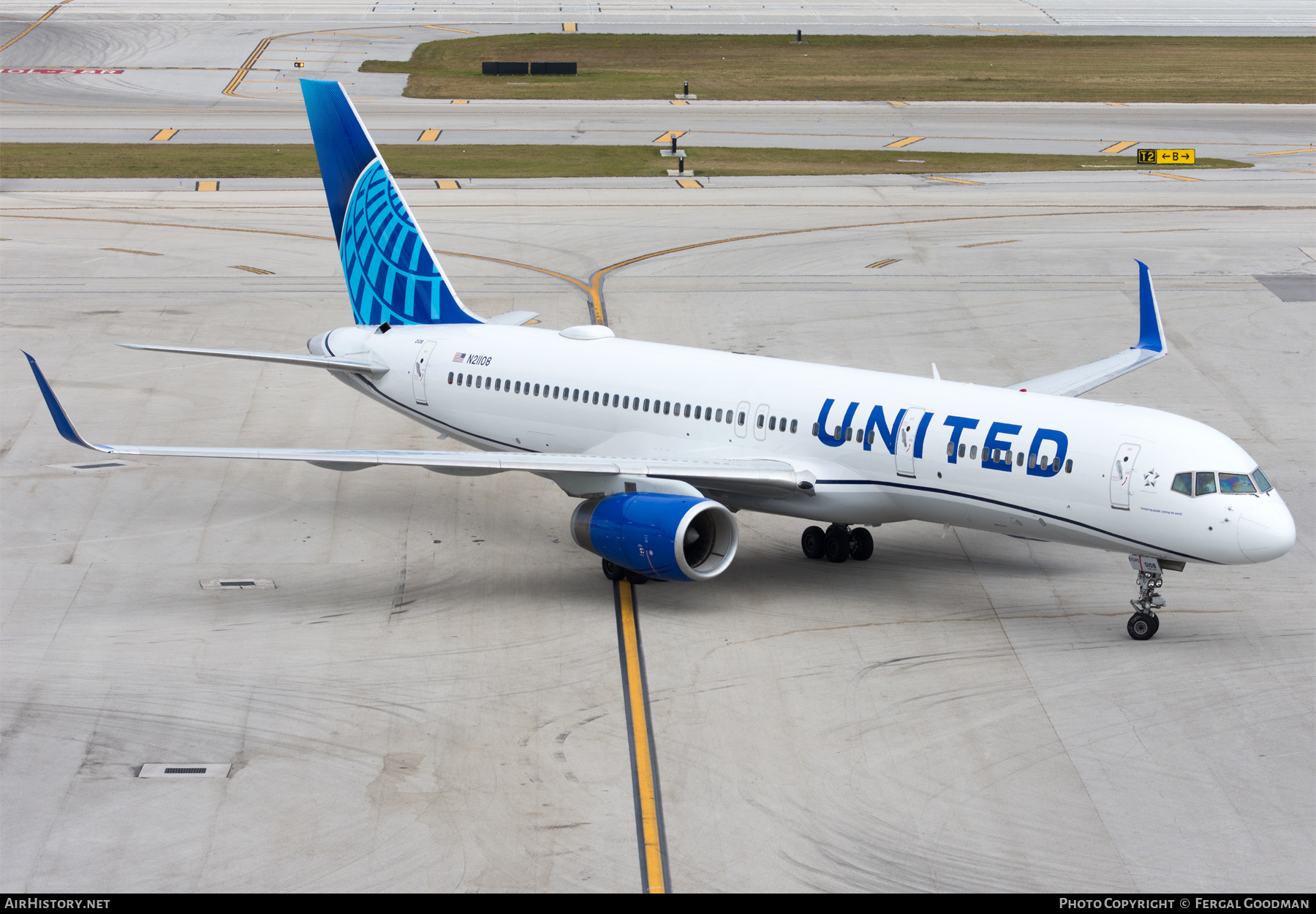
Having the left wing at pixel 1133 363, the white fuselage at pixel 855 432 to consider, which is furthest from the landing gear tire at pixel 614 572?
the left wing at pixel 1133 363

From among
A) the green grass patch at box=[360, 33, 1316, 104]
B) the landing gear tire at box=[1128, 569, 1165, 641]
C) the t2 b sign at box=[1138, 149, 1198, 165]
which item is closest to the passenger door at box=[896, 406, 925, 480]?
the landing gear tire at box=[1128, 569, 1165, 641]

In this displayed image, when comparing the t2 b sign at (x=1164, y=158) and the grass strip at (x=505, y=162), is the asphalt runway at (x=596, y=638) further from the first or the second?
the t2 b sign at (x=1164, y=158)

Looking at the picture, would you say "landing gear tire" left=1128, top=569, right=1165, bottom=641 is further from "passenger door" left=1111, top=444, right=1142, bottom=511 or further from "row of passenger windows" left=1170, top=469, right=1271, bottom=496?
"row of passenger windows" left=1170, top=469, right=1271, bottom=496

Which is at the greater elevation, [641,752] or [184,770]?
[641,752]

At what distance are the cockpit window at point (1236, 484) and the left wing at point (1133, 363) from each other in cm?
757

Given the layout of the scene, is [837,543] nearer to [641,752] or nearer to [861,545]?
[861,545]

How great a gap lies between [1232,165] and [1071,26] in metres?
52.3

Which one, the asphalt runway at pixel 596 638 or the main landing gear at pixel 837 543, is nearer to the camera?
the asphalt runway at pixel 596 638

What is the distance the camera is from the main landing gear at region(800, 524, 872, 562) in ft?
94.4

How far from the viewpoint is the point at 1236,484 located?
79.0 feet


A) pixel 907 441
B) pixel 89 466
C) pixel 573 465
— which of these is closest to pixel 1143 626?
pixel 907 441

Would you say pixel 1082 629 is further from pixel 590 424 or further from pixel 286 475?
pixel 286 475

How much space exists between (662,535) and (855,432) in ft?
14.5

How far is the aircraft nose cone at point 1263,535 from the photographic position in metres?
23.6
